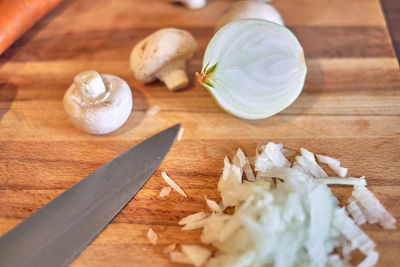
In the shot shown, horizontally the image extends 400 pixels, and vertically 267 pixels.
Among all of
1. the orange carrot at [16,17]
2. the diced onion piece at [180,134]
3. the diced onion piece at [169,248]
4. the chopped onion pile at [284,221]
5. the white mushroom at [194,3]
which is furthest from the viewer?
the white mushroom at [194,3]

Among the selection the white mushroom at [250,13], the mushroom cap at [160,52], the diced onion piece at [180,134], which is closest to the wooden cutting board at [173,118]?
the diced onion piece at [180,134]

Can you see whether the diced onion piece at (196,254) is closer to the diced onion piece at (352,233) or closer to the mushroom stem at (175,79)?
the diced onion piece at (352,233)

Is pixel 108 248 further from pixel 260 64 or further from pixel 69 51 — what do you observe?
pixel 69 51

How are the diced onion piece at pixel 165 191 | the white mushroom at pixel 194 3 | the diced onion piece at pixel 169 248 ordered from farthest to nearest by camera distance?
the white mushroom at pixel 194 3 → the diced onion piece at pixel 165 191 → the diced onion piece at pixel 169 248

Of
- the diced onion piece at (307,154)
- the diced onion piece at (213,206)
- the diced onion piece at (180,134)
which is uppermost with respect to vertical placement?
the diced onion piece at (180,134)

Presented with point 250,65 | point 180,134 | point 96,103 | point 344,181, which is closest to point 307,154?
point 344,181

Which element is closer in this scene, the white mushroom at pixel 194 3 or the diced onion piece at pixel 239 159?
the diced onion piece at pixel 239 159

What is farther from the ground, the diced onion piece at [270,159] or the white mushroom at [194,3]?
the white mushroom at [194,3]
